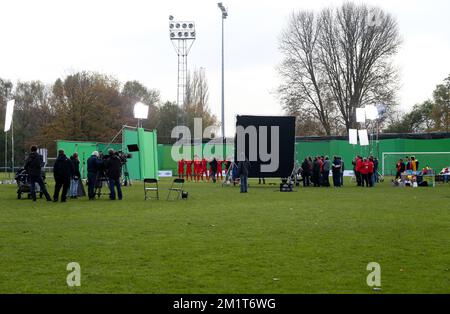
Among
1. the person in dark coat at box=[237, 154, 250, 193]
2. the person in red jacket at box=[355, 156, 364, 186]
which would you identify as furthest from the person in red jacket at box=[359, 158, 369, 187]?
the person in dark coat at box=[237, 154, 250, 193]

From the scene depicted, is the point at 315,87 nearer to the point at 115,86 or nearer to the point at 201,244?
the point at 115,86

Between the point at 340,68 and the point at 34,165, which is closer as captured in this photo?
the point at 34,165

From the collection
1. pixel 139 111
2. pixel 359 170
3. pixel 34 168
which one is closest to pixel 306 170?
pixel 359 170

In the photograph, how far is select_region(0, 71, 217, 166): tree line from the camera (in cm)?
6131

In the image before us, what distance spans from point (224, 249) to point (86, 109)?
5355 cm

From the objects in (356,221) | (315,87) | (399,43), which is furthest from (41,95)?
(356,221)

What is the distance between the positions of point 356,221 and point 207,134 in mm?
54452

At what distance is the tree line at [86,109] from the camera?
61312 millimetres

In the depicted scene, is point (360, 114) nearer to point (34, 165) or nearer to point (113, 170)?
point (113, 170)

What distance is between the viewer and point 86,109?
61.7 meters

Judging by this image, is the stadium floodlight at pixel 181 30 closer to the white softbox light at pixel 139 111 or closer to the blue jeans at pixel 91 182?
the white softbox light at pixel 139 111

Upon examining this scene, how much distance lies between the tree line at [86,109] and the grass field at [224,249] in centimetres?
4249

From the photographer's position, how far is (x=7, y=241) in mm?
11094

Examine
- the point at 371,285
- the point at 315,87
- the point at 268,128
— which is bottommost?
the point at 371,285
